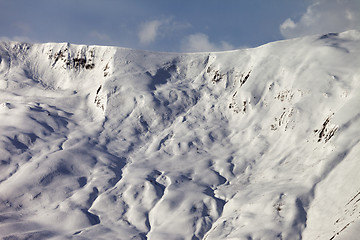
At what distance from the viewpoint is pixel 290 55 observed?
4013 inches

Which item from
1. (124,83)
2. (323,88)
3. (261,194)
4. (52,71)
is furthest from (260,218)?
(52,71)

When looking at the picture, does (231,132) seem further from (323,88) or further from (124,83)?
(124,83)

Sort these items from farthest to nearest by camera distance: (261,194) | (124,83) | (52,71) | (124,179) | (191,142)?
(52,71) < (124,83) < (191,142) < (124,179) < (261,194)

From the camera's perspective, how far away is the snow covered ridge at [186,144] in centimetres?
6800

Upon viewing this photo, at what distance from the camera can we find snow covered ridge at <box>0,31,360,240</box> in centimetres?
6800

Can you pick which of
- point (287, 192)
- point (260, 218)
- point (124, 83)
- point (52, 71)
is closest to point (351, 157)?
point (287, 192)

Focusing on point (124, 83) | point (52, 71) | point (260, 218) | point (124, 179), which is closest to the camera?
point (260, 218)

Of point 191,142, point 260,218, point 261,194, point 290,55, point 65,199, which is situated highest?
point 290,55

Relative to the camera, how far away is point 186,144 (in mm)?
91875

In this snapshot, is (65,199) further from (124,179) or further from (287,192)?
(287,192)

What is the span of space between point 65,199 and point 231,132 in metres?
40.8

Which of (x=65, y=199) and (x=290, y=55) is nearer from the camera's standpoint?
(x=65, y=199)

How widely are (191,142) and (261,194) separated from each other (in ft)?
83.9

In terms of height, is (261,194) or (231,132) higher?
(231,132)
